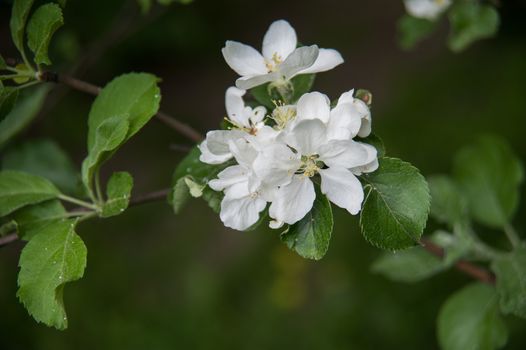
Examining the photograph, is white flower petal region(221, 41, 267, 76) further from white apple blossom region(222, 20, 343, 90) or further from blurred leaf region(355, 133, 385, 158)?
blurred leaf region(355, 133, 385, 158)

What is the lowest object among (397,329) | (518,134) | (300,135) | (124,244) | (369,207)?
(124,244)

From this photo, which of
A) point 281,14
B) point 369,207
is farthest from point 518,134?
point 281,14

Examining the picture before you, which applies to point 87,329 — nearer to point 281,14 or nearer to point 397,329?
point 397,329

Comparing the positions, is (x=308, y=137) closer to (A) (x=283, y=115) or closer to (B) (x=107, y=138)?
(A) (x=283, y=115)

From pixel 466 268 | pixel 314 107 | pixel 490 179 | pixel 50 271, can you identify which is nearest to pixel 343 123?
pixel 314 107

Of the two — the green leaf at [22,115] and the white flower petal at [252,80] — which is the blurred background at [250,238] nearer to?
the green leaf at [22,115]

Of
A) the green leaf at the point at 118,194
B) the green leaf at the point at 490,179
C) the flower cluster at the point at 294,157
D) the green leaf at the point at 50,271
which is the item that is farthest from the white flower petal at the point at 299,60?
the green leaf at the point at 490,179

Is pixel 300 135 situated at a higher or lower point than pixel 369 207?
higher
